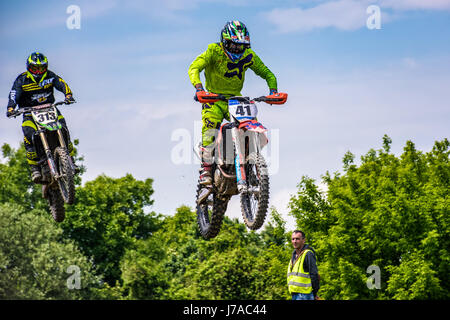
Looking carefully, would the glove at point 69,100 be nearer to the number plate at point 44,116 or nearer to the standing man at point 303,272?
the number plate at point 44,116

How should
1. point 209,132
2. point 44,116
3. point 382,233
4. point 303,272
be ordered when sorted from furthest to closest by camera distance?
point 382,233
point 44,116
point 209,132
point 303,272

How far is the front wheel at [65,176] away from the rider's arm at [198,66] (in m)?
3.71

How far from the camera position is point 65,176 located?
18.8 metres

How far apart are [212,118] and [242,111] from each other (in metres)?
1.35

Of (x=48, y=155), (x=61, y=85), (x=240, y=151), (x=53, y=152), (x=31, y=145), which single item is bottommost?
(x=240, y=151)

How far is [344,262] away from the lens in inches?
1850

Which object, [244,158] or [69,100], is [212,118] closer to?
[244,158]

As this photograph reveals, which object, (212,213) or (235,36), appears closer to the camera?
(235,36)

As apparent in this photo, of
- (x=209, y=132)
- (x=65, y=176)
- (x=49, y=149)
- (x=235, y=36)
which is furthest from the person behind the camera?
(x=49, y=149)

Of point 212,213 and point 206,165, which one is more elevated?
point 206,165

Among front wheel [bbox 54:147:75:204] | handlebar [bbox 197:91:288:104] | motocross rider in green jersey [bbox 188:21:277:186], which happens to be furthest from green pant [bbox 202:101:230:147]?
front wheel [bbox 54:147:75:204]

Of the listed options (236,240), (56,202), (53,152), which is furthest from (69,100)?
(236,240)

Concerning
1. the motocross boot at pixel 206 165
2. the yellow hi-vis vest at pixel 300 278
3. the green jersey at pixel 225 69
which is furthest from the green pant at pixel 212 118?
the yellow hi-vis vest at pixel 300 278

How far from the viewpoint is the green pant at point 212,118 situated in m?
17.4
